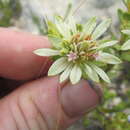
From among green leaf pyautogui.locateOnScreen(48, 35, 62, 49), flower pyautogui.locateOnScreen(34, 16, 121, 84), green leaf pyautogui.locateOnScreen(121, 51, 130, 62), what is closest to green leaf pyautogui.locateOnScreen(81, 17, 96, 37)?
flower pyautogui.locateOnScreen(34, 16, 121, 84)

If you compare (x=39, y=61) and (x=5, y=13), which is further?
(x=5, y=13)

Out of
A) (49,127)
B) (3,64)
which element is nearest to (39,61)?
(3,64)

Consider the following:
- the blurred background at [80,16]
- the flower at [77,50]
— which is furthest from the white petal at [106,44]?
the blurred background at [80,16]

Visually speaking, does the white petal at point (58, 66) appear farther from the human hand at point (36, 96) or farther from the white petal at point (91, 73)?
the human hand at point (36, 96)

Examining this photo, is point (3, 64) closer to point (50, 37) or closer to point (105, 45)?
point (50, 37)

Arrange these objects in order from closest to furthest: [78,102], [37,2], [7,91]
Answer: [78,102], [7,91], [37,2]

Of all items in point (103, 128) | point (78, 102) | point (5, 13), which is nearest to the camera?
point (78, 102)

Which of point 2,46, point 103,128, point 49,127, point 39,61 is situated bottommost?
point 103,128

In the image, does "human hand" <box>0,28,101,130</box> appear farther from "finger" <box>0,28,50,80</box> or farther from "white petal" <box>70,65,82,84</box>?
"white petal" <box>70,65,82,84</box>
